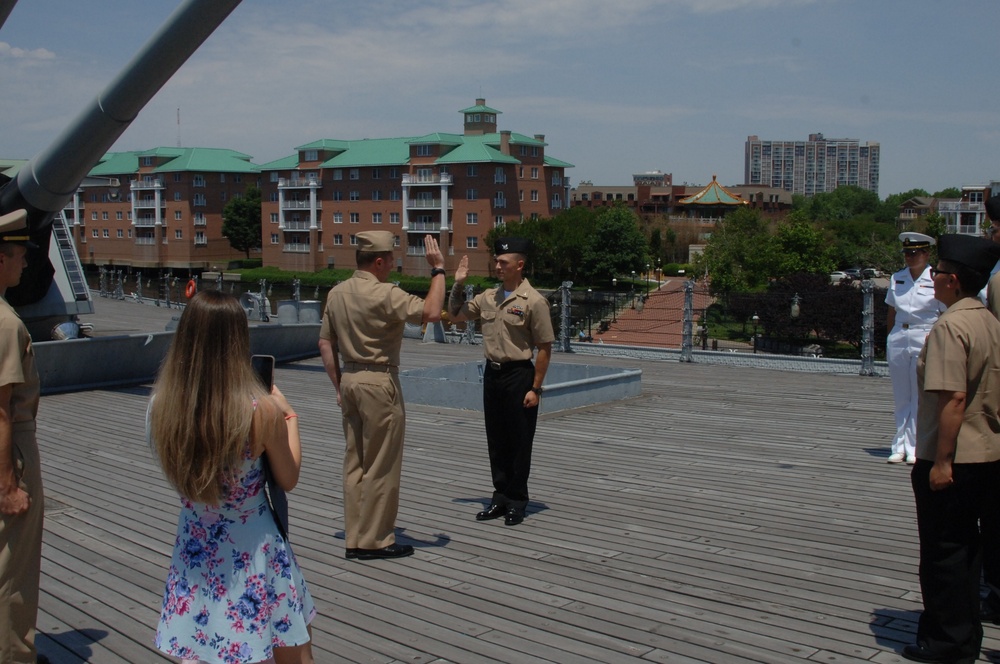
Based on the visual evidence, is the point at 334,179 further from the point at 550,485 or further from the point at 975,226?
the point at 550,485

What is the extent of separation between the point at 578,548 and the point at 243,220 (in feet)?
312

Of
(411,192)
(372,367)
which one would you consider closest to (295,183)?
(411,192)

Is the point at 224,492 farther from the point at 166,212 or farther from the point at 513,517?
the point at 166,212

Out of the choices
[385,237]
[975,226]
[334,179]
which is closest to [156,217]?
[334,179]

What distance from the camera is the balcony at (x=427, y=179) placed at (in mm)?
82188

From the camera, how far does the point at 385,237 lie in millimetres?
5953

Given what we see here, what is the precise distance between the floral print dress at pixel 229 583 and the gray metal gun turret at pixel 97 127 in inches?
197

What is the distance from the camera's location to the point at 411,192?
84.8 meters

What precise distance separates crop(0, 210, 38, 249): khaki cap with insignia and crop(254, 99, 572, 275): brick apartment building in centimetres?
7349

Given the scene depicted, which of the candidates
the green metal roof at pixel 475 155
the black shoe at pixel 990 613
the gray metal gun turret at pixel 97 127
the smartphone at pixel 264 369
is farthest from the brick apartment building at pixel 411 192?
the smartphone at pixel 264 369

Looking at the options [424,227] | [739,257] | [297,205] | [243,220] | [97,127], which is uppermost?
[297,205]

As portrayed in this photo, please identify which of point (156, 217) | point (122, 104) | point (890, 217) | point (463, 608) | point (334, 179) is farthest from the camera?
point (890, 217)

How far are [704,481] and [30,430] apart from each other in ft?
18.2

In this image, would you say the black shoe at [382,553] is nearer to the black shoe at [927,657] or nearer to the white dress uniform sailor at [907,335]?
the black shoe at [927,657]
